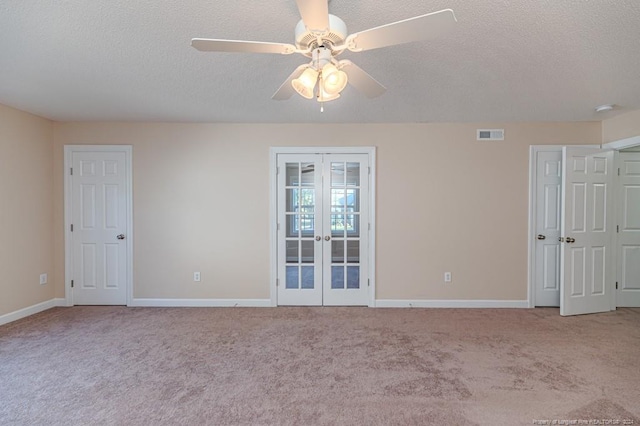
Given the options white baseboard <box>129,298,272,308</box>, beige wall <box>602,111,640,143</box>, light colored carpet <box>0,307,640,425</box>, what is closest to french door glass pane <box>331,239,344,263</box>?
light colored carpet <box>0,307,640,425</box>

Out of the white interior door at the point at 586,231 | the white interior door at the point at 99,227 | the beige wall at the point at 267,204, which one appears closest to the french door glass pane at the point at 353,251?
the beige wall at the point at 267,204

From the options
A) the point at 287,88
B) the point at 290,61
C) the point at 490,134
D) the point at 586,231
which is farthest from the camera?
the point at 490,134

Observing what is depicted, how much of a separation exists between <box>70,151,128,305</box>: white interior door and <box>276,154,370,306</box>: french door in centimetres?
210

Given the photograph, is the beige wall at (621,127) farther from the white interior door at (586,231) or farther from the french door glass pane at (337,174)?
the french door glass pane at (337,174)

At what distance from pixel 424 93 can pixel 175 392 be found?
10.9ft

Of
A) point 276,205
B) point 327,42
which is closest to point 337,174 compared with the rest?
point 276,205

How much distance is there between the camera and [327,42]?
1.67m

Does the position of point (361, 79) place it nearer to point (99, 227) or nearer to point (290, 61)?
point (290, 61)

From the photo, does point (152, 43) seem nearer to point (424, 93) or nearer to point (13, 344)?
point (424, 93)

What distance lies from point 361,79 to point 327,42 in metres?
0.36

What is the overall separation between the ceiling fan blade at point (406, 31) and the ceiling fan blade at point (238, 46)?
342 millimetres

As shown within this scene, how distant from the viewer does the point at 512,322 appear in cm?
363

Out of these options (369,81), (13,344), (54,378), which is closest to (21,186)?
(13,344)

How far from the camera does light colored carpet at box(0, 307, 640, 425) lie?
6.80 ft
